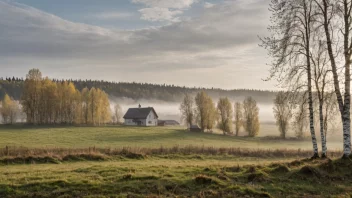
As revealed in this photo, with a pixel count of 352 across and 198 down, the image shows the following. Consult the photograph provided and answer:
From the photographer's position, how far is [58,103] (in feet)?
325

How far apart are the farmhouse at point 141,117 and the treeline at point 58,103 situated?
51.3 ft

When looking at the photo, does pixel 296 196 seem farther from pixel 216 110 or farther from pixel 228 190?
pixel 216 110

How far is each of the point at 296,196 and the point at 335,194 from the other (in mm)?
1793

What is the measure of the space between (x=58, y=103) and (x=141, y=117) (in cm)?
3276

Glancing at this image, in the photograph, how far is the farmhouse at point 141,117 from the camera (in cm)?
11862

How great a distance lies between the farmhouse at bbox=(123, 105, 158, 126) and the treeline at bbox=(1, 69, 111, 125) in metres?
15.6

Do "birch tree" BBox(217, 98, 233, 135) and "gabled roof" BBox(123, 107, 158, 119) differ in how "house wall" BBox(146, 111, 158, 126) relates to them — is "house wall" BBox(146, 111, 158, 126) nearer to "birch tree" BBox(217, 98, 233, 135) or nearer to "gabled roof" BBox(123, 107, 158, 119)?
"gabled roof" BBox(123, 107, 158, 119)

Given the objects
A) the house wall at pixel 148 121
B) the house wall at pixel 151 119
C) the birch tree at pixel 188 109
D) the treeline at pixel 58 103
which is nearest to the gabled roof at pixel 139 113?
the house wall at pixel 148 121

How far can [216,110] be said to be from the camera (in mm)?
102000

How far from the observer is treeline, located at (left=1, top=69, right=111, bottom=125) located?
94.5 m

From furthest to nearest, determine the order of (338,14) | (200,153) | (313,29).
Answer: (200,153), (313,29), (338,14)

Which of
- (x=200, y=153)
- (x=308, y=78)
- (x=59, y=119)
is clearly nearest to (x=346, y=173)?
(x=308, y=78)

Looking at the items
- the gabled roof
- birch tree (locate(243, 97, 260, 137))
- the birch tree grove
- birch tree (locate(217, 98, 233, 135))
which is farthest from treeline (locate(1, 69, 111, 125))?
birch tree (locate(243, 97, 260, 137))

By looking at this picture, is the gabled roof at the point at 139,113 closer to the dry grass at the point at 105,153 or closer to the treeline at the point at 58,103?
the treeline at the point at 58,103
